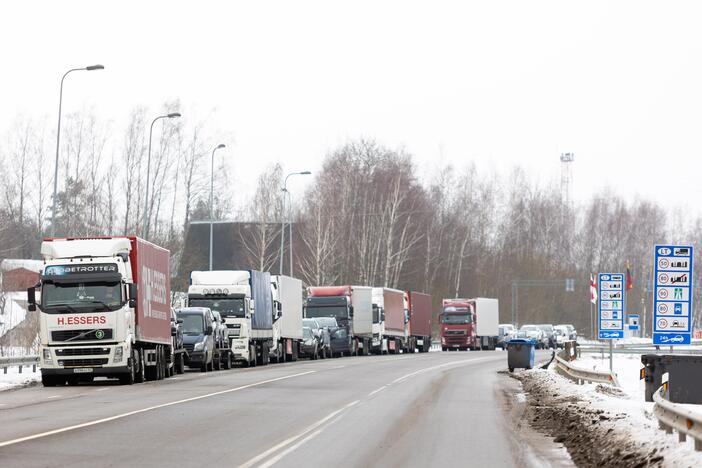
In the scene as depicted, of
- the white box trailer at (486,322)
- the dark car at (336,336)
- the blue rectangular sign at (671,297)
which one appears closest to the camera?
the blue rectangular sign at (671,297)

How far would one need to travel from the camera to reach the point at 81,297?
31.2 m

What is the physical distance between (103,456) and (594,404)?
9.69 metres

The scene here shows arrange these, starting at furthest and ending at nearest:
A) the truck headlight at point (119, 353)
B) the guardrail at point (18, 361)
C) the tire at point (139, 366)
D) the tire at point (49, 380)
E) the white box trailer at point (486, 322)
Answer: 1. the white box trailer at point (486, 322)
2. the guardrail at point (18, 361)
3. the tire at point (139, 366)
4. the tire at point (49, 380)
5. the truck headlight at point (119, 353)

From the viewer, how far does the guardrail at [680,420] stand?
1136 cm

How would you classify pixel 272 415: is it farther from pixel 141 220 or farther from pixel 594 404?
pixel 141 220

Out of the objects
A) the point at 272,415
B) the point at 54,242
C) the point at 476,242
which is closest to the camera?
the point at 272,415

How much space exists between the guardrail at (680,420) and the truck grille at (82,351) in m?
19.3

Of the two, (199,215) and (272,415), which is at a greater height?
(199,215)

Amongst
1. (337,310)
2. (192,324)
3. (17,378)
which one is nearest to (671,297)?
(17,378)

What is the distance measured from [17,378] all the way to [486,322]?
55195 mm

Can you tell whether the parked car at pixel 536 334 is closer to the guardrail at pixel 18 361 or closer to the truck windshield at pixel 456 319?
the truck windshield at pixel 456 319

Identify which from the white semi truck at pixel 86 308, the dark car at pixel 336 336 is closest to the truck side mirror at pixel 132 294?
the white semi truck at pixel 86 308

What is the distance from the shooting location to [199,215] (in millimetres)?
127312

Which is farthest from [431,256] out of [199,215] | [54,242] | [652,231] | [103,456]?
[103,456]
